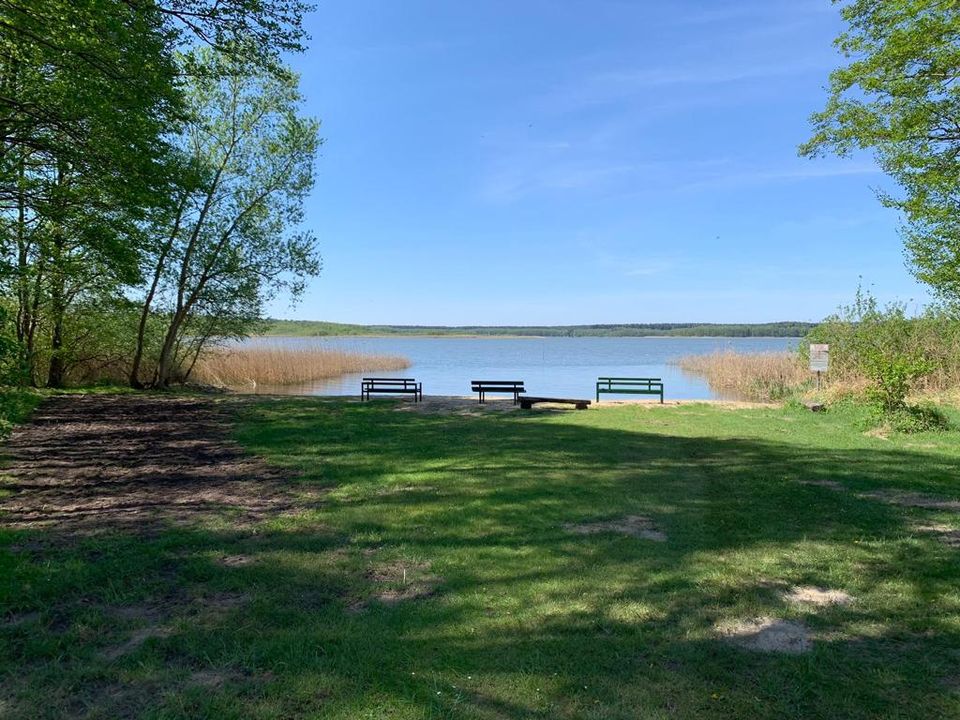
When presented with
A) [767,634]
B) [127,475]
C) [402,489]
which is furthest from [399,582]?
[127,475]

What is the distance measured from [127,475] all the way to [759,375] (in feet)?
80.1

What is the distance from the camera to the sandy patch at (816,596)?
3.72 meters

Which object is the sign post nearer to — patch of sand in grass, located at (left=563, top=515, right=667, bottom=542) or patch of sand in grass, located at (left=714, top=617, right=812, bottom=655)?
patch of sand in grass, located at (left=563, top=515, right=667, bottom=542)

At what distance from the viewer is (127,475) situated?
7.44 m

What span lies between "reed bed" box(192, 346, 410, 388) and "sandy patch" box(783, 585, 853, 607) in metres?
24.9

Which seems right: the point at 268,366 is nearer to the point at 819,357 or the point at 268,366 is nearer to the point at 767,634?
the point at 819,357

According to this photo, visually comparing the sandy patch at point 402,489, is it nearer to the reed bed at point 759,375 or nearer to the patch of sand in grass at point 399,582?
the patch of sand in grass at point 399,582

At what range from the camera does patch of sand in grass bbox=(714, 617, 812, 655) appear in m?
3.15

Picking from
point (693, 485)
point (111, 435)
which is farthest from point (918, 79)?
point (111, 435)

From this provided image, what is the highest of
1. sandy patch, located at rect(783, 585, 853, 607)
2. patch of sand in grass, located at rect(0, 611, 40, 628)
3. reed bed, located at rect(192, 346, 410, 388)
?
reed bed, located at rect(192, 346, 410, 388)

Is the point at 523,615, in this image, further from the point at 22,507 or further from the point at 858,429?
the point at 858,429

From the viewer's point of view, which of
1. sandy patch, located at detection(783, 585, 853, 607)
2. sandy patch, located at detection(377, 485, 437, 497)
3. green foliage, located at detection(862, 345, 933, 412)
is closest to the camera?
sandy patch, located at detection(783, 585, 853, 607)

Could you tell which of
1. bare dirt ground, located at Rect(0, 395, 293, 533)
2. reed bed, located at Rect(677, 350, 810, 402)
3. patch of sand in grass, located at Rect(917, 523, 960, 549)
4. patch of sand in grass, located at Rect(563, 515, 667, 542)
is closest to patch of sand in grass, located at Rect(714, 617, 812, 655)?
patch of sand in grass, located at Rect(563, 515, 667, 542)

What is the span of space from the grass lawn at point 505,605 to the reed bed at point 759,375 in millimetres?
17171
